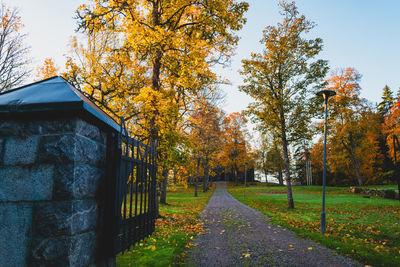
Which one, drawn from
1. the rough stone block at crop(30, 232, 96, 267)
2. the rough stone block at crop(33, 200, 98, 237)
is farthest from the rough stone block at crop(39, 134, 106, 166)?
the rough stone block at crop(30, 232, 96, 267)

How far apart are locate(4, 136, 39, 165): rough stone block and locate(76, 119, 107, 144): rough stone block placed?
41 cm

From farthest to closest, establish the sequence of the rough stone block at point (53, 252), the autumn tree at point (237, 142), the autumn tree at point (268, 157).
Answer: the autumn tree at point (268, 157) < the autumn tree at point (237, 142) < the rough stone block at point (53, 252)

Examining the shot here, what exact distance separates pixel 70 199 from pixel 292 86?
15417 mm

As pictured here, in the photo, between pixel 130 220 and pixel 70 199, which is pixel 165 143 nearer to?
pixel 130 220

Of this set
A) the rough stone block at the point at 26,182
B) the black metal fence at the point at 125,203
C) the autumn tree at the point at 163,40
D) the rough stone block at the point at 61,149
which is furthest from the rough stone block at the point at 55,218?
the autumn tree at the point at 163,40

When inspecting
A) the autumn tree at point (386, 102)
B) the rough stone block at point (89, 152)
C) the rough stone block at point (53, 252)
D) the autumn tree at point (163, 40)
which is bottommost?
the rough stone block at point (53, 252)

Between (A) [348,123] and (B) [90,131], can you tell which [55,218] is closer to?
(B) [90,131]

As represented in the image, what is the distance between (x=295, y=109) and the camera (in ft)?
49.1

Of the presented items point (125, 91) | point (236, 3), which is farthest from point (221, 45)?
point (125, 91)

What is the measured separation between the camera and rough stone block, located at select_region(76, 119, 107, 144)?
230 cm

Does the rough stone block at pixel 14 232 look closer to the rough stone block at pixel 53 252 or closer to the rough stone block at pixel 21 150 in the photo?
the rough stone block at pixel 53 252

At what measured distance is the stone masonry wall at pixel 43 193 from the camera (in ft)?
6.91

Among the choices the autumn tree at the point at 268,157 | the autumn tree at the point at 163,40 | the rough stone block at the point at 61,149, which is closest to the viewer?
the rough stone block at the point at 61,149

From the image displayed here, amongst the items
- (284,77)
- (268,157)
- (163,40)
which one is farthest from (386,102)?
(163,40)
